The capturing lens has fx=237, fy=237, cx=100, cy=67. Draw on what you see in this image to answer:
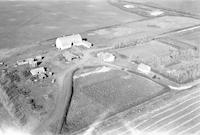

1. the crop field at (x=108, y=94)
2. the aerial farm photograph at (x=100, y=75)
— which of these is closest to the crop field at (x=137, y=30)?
the aerial farm photograph at (x=100, y=75)

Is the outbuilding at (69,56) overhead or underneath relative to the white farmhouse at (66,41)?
underneath

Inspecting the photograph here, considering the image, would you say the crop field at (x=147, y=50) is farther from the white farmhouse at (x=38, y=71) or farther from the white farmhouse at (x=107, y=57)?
the white farmhouse at (x=38, y=71)

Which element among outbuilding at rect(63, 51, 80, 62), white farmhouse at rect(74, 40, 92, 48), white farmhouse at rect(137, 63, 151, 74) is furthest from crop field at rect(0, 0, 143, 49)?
white farmhouse at rect(137, 63, 151, 74)

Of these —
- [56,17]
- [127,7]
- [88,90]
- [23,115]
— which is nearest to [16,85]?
[23,115]

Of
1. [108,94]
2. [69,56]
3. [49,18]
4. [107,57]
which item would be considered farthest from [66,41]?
[49,18]

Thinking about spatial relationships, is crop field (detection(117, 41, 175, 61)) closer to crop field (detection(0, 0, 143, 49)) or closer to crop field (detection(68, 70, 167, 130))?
crop field (detection(68, 70, 167, 130))

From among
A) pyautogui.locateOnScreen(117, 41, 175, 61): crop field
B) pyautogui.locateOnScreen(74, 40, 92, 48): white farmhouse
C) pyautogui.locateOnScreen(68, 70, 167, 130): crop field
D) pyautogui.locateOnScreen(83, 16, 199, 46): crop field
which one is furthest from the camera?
pyautogui.locateOnScreen(83, 16, 199, 46): crop field

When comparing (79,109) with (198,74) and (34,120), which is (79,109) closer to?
(34,120)
